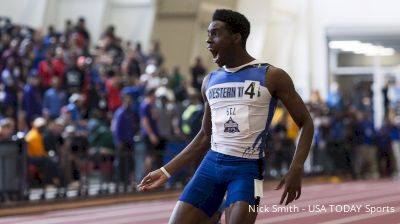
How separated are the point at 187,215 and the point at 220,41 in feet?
3.68

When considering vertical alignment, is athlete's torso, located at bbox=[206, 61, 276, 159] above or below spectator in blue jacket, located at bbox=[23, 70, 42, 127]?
above

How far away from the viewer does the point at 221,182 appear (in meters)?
6.83

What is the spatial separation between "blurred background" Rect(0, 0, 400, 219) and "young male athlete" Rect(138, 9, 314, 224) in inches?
405

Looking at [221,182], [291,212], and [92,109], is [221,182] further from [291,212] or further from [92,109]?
[92,109]

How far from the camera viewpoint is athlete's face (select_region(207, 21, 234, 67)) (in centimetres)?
684

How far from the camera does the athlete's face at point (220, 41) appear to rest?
6.84 m

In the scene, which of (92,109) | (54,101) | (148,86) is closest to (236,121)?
(54,101)

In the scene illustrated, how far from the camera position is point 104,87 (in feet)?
74.3

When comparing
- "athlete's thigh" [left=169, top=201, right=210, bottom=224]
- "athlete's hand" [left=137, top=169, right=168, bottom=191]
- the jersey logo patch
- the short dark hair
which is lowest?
"athlete's thigh" [left=169, top=201, right=210, bottom=224]

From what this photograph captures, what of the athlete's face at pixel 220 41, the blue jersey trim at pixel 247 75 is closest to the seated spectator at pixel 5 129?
the blue jersey trim at pixel 247 75

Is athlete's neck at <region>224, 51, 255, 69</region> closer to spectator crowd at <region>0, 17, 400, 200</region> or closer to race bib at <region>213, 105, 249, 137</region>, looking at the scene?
race bib at <region>213, 105, 249, 137</region>

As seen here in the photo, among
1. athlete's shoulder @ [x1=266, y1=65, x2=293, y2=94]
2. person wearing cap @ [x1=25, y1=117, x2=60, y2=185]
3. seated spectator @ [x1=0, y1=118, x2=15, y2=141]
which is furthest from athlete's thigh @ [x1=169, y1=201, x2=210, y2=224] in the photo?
person wearing cap @ [x1=25, y1=117, x2=60, y2=185]

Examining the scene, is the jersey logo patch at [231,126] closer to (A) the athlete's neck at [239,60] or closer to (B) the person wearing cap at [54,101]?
(A) the athlete's neck at [239,60]

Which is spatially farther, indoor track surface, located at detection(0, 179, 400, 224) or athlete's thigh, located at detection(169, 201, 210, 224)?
indoor track surface, located at detection(0, 179, 400, 224)
